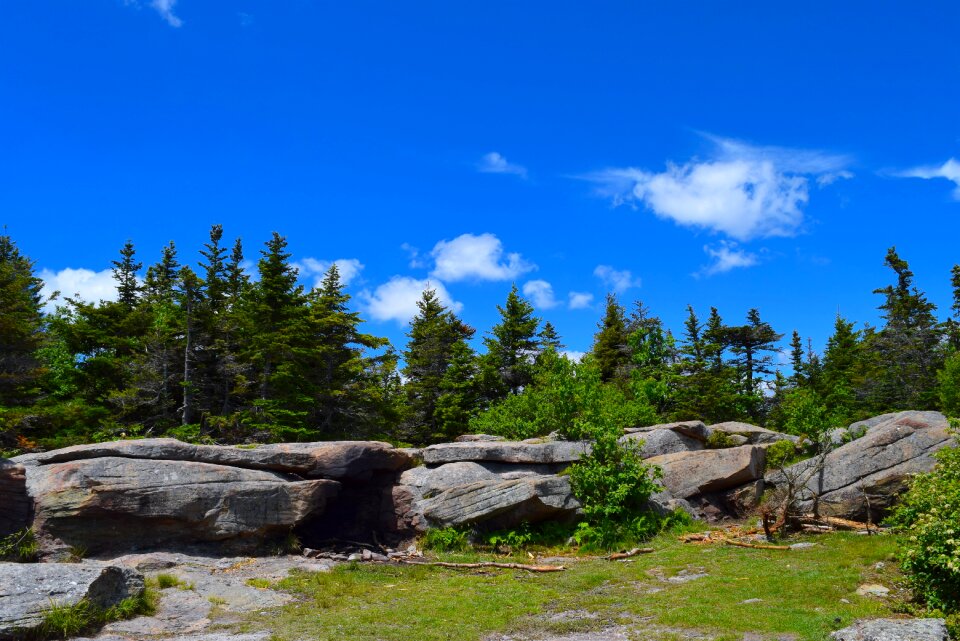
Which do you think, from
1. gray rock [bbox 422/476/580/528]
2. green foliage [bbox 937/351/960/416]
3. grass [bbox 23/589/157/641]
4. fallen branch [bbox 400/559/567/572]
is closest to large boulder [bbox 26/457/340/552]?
gray rock [bbox 422/476/580/528]

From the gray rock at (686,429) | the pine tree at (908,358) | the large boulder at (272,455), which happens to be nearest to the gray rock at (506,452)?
the large boulder at (272,455)

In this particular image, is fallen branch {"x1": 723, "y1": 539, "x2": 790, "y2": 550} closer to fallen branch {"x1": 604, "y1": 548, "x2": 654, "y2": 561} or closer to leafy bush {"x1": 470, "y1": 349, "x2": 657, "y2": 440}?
fallen branch {"x1": 604, "y1": 548, "x2": 654, "y2": 561}

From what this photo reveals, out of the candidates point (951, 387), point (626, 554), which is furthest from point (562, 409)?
point (951, 387)

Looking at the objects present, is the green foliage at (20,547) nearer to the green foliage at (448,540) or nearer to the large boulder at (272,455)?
the large boulder at (272,455)

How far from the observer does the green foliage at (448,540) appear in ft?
63.2

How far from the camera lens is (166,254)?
50125mm

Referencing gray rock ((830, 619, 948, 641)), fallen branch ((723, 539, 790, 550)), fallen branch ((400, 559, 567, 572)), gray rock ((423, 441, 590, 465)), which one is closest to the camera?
gray rock ((830, 619, 948, 641))

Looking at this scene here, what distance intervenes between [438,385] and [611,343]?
632 inches

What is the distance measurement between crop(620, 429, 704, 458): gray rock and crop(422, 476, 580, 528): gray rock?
680 centimetres

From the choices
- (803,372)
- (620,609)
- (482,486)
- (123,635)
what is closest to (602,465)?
(482,486)

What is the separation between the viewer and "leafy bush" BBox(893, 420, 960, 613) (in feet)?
36.3

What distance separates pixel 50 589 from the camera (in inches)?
458

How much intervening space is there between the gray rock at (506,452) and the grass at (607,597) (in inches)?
218

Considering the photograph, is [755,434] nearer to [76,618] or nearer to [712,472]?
[712,472]
